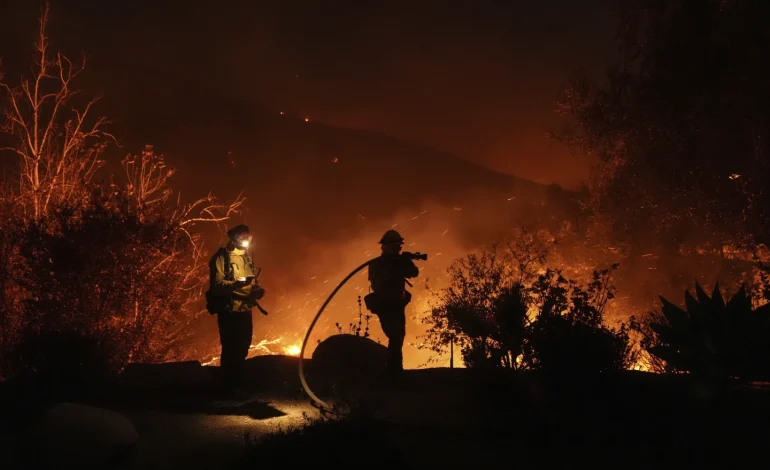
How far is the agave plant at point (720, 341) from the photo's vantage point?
547 centimetres

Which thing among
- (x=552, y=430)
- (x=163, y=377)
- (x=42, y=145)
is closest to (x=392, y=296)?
(x=552, y=430)

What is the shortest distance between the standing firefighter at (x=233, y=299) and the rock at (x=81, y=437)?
255 centimetres

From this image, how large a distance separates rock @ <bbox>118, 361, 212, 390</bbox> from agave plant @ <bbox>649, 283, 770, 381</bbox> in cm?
627

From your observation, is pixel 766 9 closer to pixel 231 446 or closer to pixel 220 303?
pixel 220 303

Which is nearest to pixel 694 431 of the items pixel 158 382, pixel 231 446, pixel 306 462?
pixel 306 462

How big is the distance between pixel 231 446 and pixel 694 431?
4.45 metres

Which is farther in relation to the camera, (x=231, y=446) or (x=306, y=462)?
(x=231, y=446)

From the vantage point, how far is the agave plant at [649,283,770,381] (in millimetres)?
5469

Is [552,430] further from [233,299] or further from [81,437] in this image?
[233,299]

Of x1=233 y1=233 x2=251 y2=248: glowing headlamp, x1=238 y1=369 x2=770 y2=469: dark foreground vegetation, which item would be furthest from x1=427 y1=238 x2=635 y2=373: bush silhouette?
x1=233 y1=233 x2=251 y2=248: glowing headlamp

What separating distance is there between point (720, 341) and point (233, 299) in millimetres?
5868

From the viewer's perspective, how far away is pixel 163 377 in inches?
335

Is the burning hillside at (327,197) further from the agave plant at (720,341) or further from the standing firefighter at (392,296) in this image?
the agave plant at (720,341)

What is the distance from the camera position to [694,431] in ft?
17.8
